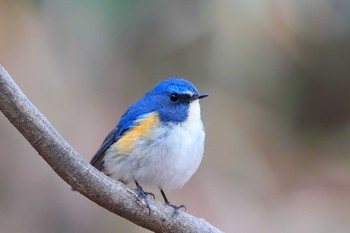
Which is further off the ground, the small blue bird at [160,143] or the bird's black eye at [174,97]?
the bird's black eye at [174,97]

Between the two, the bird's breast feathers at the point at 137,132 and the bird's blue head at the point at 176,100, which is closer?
the bird's breast feathers at the point at 137,132

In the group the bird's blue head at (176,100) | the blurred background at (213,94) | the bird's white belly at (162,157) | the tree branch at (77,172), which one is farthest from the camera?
the blurred background at (213,94)

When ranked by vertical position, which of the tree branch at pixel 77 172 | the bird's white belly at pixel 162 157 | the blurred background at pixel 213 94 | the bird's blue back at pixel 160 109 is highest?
the blurred background at pixel 213 94

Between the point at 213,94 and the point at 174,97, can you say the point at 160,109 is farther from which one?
the point at 213,94

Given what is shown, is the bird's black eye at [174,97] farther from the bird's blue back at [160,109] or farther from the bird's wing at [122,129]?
the bird's wing at [122,129]

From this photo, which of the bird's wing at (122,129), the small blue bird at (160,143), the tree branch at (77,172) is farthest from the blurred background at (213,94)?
the tree branch at (77,172)

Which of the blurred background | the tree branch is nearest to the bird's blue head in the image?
the tree branch

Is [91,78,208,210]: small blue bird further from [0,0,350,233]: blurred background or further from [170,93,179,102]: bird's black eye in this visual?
[0,0,350,233]: blurred background
